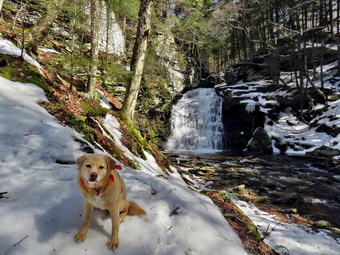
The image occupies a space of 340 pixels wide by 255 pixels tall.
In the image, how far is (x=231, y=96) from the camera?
987 inches

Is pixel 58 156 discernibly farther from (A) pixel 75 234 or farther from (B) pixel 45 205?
(A) pixel 75 234

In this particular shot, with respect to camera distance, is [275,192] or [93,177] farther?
[275,192]

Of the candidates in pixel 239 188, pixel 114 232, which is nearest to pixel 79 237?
pixel 114 232

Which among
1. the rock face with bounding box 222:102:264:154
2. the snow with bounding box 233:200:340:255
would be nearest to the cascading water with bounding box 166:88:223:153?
the rock face with bounding box 222:102:264:154

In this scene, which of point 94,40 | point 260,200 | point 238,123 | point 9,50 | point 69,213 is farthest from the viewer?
point 238,123

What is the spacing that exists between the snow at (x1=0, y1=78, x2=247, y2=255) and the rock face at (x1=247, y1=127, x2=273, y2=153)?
715 inches

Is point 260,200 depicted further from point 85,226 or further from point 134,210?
point 85,226

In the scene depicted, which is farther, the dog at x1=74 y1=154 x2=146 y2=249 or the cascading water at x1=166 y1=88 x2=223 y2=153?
the cascading water at x1=166 y1=88 x2=223 y2=153

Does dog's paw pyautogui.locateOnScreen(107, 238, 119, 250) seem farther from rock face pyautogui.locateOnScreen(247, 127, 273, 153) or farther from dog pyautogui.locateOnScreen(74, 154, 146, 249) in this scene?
rock face pyautogui.locateOnScreen(247, 127, 273, 153)

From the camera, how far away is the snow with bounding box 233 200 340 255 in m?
4.03

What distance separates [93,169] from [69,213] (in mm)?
778

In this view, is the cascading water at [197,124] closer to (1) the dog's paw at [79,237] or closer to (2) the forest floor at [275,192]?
(2) the forest floor at [275,192]

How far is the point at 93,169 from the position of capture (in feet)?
6.09

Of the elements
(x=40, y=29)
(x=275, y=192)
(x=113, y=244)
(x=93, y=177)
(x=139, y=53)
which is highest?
(x=40, y=29)
